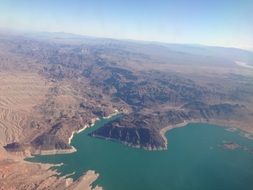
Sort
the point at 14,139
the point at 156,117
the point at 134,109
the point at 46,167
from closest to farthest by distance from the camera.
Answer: the point at 46,167 → the point at 14,139 → the point at 156,117 → the point at 134,109

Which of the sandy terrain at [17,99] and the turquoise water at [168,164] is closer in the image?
the turquoise water at [168,164]

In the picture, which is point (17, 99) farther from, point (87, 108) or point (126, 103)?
point (126, 103)

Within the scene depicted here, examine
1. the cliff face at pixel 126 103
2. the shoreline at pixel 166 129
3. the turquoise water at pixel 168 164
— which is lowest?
the turquoise water at pixel 168 164

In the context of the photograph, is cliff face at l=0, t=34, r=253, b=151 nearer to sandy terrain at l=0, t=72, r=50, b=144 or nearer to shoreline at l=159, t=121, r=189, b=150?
shoreline at l=159, t=121, r=189, b=150

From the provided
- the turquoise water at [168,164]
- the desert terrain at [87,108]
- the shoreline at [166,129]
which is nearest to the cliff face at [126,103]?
the desert terrain at [87,108]

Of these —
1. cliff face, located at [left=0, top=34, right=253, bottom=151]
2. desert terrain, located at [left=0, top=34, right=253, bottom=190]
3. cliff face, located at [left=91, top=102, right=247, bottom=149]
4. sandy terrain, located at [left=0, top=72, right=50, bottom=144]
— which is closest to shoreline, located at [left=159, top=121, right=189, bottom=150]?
desert terrain, located at [left=0, top=34, right=253, bottom=190]

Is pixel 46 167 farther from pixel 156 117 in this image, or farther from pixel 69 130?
pixel 156 117

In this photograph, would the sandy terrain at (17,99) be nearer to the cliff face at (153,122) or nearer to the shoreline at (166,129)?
the cliff face at (153,122)

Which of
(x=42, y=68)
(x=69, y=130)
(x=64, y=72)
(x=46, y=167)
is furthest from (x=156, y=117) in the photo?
(x=42, y=68)
